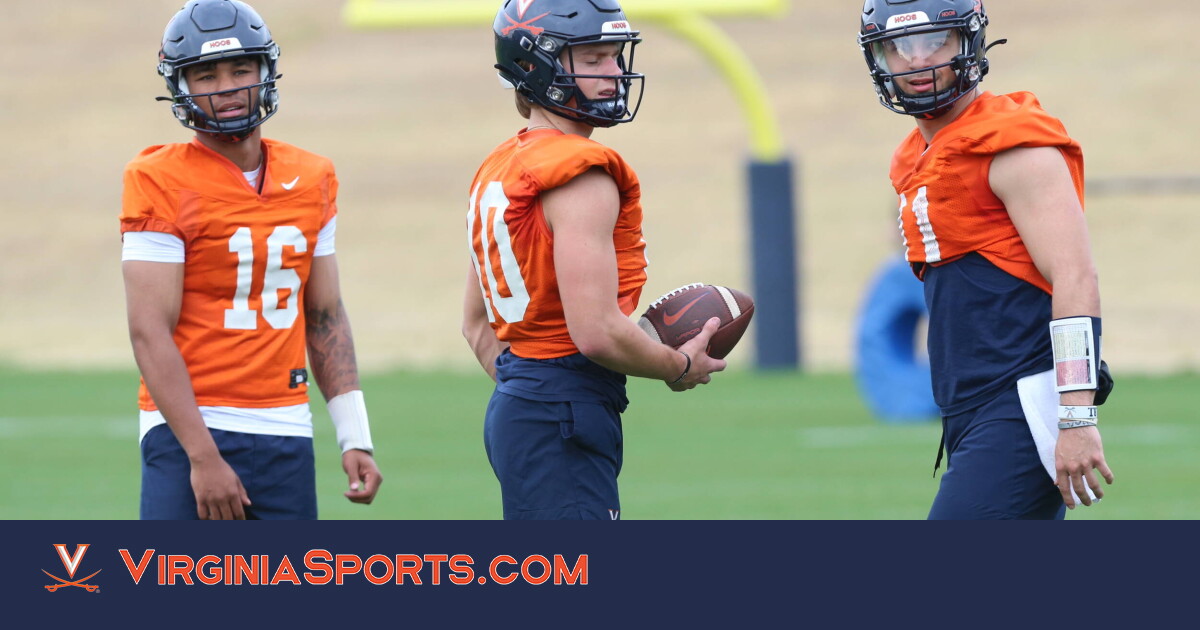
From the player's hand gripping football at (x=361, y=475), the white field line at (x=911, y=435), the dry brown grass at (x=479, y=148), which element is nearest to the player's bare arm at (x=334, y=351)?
the player's hand gripping football at (x=361, y=475)

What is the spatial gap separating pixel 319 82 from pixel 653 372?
28.8 m

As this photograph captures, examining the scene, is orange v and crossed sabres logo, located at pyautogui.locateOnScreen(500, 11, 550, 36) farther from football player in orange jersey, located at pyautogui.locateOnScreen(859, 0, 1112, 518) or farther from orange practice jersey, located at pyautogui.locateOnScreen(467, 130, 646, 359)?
football player in orange jersey, located at pyautogui.locateOnScreen(859, 0, 1112, 518)

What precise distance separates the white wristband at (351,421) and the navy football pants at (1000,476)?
63.3 inches

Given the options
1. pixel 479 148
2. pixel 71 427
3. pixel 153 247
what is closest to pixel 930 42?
pixel 153 247

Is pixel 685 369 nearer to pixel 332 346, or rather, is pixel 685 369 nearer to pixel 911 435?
pixel 332 346

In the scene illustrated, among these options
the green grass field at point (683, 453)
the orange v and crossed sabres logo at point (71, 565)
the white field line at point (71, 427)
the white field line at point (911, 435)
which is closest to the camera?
the orange v and crossed sabres logo at point (71, 565)

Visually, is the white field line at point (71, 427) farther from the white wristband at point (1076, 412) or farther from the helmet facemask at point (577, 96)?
the white wristband at point (1076, 412)

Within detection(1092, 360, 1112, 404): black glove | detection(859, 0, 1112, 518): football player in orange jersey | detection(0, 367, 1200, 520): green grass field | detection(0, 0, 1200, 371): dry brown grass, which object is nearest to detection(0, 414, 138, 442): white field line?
detection(0, 367, 1200, 520): green grass field

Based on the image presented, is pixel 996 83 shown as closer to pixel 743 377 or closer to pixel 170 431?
pixel 743 377

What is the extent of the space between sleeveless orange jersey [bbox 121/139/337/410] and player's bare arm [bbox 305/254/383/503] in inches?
5.4

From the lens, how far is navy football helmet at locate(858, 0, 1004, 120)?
4.05m

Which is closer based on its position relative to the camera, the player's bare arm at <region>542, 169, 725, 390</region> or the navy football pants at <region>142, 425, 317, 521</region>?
the player's bare arm at <region>542, 169, 725, 390</region>

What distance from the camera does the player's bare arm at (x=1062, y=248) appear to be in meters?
3.76

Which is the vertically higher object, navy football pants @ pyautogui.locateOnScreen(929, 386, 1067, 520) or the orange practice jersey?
the orange practice jersey
